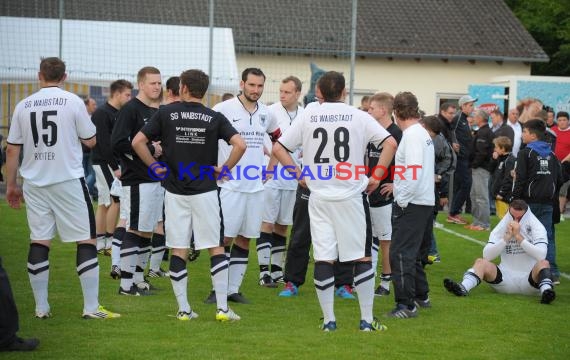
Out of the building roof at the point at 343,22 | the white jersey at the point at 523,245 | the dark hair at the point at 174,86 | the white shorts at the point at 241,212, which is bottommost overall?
the white jersey at the point at 523,245

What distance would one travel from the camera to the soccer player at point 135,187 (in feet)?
30.1

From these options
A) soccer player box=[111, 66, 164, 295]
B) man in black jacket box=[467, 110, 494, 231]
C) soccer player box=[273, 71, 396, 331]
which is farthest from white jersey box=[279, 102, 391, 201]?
man in black jacket box=[467, 110, 494, 231]

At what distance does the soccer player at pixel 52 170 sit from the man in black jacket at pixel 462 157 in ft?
33.8

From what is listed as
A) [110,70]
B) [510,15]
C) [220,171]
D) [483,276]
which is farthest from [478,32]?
[220,171]

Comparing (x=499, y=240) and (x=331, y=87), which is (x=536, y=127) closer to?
(x=499, y=240)

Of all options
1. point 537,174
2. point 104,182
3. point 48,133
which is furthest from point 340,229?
point 104,182

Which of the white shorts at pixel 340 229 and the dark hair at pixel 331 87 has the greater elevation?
the dark hair at pixel 331 87

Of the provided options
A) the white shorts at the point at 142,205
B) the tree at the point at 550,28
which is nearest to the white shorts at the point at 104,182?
the white shorts at the point at 142,205

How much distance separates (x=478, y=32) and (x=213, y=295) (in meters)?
30.6

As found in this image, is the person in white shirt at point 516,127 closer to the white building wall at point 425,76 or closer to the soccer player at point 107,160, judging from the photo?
the soccer player at point 107,160

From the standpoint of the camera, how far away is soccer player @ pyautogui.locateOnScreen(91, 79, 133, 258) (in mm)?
10992

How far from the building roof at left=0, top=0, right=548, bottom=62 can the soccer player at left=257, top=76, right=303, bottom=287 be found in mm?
5366

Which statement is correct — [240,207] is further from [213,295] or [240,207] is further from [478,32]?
[478,32]

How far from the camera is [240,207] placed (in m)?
8.91
